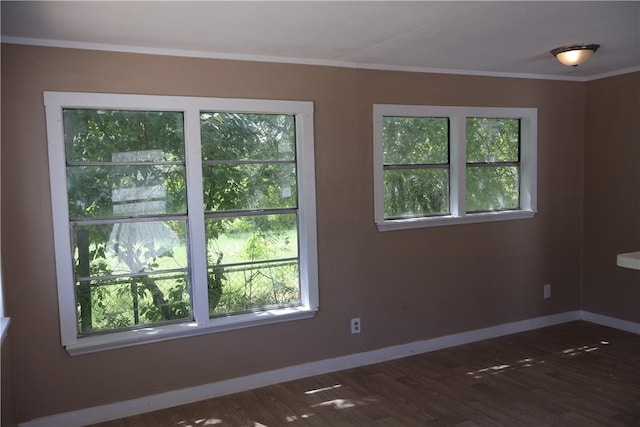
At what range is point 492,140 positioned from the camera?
4.64 m

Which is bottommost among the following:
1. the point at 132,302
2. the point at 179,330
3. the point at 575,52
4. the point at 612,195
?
the point at 179,330

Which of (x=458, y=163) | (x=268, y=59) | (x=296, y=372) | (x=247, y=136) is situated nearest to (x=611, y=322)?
(x=458, y=163)

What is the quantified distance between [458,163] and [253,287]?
1.99m

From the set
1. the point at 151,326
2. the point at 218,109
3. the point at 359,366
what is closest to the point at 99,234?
the point at 151,326

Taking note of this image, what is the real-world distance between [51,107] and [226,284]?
1.57 metres

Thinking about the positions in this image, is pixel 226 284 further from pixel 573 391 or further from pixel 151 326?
pixel 573 391

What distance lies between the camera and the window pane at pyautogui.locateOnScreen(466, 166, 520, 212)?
4.58m

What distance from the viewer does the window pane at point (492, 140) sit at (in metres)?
4.54

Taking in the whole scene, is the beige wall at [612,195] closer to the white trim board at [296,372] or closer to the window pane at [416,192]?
the white trim board at [296,372]

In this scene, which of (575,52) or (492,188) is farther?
(492,188)

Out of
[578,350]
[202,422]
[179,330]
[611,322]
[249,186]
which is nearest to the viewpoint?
[202,422]

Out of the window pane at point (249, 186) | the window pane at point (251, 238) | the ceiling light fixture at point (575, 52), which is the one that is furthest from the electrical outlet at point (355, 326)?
the ceiling light fixture at point (575, 52)

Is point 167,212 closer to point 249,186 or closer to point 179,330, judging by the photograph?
point 249,186

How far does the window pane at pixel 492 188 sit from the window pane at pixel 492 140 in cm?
10
